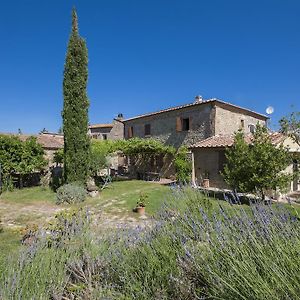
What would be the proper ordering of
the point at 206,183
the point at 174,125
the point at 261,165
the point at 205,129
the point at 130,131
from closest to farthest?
the point at 261,165 → the point at 206,183 → the point at 205,129 → the point at 174,125 → the point at 130,131

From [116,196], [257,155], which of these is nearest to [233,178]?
[257,155]

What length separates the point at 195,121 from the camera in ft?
60.9

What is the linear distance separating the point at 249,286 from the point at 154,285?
3.14 feet

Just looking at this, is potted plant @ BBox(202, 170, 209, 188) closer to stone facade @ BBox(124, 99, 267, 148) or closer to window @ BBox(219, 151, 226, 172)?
window @ BBox(219, 151, 226, 172)

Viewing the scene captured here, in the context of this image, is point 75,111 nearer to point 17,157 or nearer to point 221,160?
point 17,157

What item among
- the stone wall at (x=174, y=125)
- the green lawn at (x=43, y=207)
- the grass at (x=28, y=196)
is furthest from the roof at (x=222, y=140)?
the grass at (x=28, y=196)

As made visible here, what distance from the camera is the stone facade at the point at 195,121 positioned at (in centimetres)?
1755

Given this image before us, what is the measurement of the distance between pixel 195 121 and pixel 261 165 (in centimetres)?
884

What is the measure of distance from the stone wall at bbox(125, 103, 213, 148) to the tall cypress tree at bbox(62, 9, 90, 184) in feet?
26.1

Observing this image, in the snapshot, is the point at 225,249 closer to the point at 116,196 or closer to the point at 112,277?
the point at 112,277

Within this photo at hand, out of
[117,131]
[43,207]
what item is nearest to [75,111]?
[43,207]

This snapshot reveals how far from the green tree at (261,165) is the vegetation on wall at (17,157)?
36.5 feet

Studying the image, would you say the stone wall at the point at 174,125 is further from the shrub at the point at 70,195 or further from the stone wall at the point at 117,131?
the shrub at the point at 70,195

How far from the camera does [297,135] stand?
12.4 m
